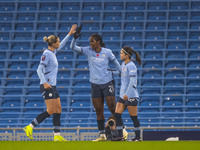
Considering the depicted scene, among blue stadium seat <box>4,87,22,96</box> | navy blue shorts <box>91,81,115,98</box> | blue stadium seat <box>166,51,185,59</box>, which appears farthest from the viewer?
blue stadium seat <box>166,51,185,59</box>

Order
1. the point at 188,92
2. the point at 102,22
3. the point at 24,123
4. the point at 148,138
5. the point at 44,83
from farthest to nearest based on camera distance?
the point at 102,22, the point at 188,92, the point at 24,123, the point at 148,138, the point at 44,83

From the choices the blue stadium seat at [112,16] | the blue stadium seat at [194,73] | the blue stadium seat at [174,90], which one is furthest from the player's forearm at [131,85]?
the blue stadium seat at [112,16]

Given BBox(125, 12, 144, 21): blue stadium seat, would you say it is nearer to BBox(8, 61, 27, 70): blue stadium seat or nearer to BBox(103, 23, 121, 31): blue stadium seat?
BBox(103, 23, 121, 31): blue stadium seat

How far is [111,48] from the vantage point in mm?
13523

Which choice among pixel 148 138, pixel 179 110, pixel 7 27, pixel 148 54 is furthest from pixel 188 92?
pixel 7 27

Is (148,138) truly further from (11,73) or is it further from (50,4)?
(50,4)

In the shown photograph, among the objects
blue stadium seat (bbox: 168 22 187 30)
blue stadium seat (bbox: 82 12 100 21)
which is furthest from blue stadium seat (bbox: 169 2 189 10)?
blue stadium seat (bbox: 82 12 100 21)

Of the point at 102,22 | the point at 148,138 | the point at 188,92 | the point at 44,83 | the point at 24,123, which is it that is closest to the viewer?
the point at 44,83

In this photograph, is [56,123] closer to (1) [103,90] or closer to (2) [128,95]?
(1) [103,90]

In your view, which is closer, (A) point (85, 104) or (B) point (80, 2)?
(A) point (85, 104)

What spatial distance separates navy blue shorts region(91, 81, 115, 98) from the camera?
19.0 feet

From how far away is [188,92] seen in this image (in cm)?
1267

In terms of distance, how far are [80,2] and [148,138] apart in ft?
24.8

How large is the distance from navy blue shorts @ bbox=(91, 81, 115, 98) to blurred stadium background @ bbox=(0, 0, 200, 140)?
555 cm
